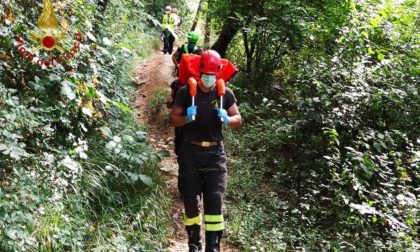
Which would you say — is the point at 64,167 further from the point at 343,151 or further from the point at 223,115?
the point at 343,151

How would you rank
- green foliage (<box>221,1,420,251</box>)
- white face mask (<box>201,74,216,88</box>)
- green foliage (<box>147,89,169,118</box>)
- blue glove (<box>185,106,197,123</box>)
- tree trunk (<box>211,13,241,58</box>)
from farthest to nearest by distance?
tree trunk (<box>211,13,241,58</box>) < green foliage (<box>147,89,169,118</box>) < green foliage (<box>221,1,420,251</box>) < white face mask (<box>201,74,216,88</box>) < blue glove (<box>185,106,197,123</box>)

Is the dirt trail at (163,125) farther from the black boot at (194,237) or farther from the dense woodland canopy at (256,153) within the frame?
the black boot at (194,237)

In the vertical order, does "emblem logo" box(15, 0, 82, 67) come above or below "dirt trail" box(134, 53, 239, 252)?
above

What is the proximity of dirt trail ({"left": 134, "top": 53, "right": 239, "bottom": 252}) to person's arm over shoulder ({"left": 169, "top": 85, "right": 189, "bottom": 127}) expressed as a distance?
1.69 metres

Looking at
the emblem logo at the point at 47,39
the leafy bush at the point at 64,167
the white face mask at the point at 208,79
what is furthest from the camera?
the white face mask at the point at 208,79

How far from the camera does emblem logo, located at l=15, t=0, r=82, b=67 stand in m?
3.51

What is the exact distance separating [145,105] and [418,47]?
6.35 m

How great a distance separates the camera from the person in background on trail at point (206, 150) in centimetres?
466

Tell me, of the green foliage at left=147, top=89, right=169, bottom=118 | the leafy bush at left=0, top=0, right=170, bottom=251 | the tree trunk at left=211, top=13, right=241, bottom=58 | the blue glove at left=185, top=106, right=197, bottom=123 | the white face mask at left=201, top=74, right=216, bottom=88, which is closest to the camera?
the leafy bush at left=0, top=0, right=170, bottom=251

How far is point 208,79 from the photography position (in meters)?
4.63

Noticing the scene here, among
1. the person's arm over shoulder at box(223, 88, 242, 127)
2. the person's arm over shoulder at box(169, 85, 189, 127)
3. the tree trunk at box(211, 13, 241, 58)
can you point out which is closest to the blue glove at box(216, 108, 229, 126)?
the person's arm over shoulder at box(223, 88, 242, 127)

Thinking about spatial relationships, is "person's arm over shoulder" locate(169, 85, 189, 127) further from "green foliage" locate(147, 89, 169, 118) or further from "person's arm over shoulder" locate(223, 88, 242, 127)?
"green foliage" locate(147, 89, 169, 118)

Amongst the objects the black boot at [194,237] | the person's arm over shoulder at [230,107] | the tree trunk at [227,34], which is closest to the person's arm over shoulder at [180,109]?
the person's arm over shoulder at [230,107]

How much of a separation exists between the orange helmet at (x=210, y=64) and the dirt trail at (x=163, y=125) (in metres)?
2.30
